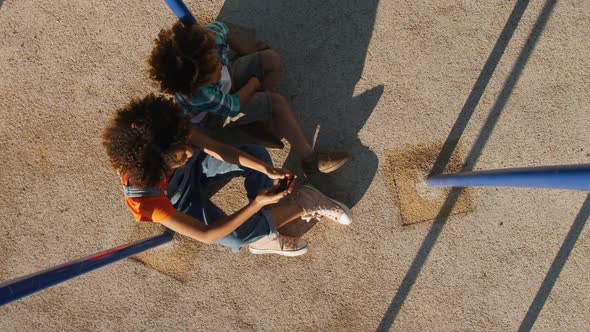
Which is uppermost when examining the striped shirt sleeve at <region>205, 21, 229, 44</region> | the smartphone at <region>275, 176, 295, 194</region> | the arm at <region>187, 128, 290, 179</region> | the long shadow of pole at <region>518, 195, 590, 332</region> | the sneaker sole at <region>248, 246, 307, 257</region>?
the striped shirt sleeve at <region>205, 21, 229, 44</region>

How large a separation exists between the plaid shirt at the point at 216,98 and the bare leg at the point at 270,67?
0.27 meters

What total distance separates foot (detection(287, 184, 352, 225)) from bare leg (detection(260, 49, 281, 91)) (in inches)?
24.6

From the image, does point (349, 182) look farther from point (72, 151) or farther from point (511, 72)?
point (72, 151)

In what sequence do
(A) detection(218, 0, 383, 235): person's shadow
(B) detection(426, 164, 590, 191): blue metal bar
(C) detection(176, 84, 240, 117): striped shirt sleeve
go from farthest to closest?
(A) detection(218, 0, 383, 235): person's shadow
(C) detection(176, 84, 240, 117): striped shirt sleeve
(B) detection(426, 164, 590, 191): blue metal bar

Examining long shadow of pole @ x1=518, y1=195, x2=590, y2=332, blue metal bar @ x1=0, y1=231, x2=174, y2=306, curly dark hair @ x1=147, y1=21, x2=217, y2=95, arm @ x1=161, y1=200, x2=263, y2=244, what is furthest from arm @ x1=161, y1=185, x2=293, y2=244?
long shadow of pole @ x1=518, y1=195, x2=590, y2=332

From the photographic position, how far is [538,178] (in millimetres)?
1533

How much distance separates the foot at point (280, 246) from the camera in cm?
254

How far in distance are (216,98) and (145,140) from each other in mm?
454

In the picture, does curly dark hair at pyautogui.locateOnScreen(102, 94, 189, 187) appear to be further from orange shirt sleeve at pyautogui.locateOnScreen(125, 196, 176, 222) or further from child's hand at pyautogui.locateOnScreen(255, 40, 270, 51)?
child's hand at pyautogui.locateOnScreen(255, 40, 270, 51)

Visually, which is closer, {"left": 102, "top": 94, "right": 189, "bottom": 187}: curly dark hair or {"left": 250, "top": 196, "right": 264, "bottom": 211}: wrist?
{"left": 102, "top": 94, "right": 189, "bottom": 187}: curly dark hair

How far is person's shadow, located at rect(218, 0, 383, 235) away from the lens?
2631 millimetres

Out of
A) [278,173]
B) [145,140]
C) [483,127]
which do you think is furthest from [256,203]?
[483,127]

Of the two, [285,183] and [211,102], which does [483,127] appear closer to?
[285,183]

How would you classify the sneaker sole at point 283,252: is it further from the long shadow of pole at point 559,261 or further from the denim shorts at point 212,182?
the long shadow of pole at point 559,261
